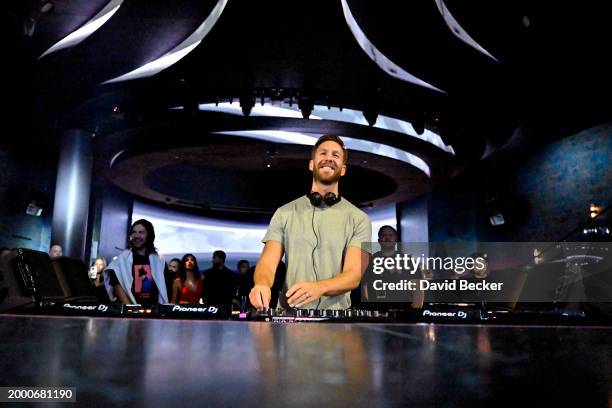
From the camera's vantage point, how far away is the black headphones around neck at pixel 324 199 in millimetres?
1898

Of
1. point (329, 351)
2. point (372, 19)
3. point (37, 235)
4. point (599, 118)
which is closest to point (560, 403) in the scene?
point (329, 351)

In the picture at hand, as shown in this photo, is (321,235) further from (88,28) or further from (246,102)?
(246,102)

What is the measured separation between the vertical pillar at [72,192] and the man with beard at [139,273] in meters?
5.14

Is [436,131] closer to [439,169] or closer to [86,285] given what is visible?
[439,169]

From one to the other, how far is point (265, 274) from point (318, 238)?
0.84 feet

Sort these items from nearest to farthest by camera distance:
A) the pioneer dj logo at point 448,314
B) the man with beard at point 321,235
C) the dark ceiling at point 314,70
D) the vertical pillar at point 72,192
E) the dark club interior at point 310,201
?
the dark club interior at point 310,201, the man with beard at point 321,235, the pioneer dj logo at point 448,314, the dark ceiling at point 314,70, the vertical pillar at point 72,192

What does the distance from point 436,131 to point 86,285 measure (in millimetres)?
7098

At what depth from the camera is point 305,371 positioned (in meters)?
0.47

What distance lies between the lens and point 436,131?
8.70 metres

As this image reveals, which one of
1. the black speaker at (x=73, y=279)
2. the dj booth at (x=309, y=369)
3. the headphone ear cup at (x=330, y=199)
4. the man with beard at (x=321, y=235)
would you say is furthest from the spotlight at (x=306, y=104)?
the dj booth at (x=309, y=369)

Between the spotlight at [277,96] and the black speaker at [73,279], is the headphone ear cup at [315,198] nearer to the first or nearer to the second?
the black speaker at [73,279]

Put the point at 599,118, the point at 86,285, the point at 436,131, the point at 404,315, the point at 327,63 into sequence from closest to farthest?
Result: the point at 404,315 → the point at 86,285 → the point at 327,63 → the point at 599,118 → the point at 436,131

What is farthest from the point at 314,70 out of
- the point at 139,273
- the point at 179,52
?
the point at 139,273

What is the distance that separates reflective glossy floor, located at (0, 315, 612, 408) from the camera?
1.20 ft
